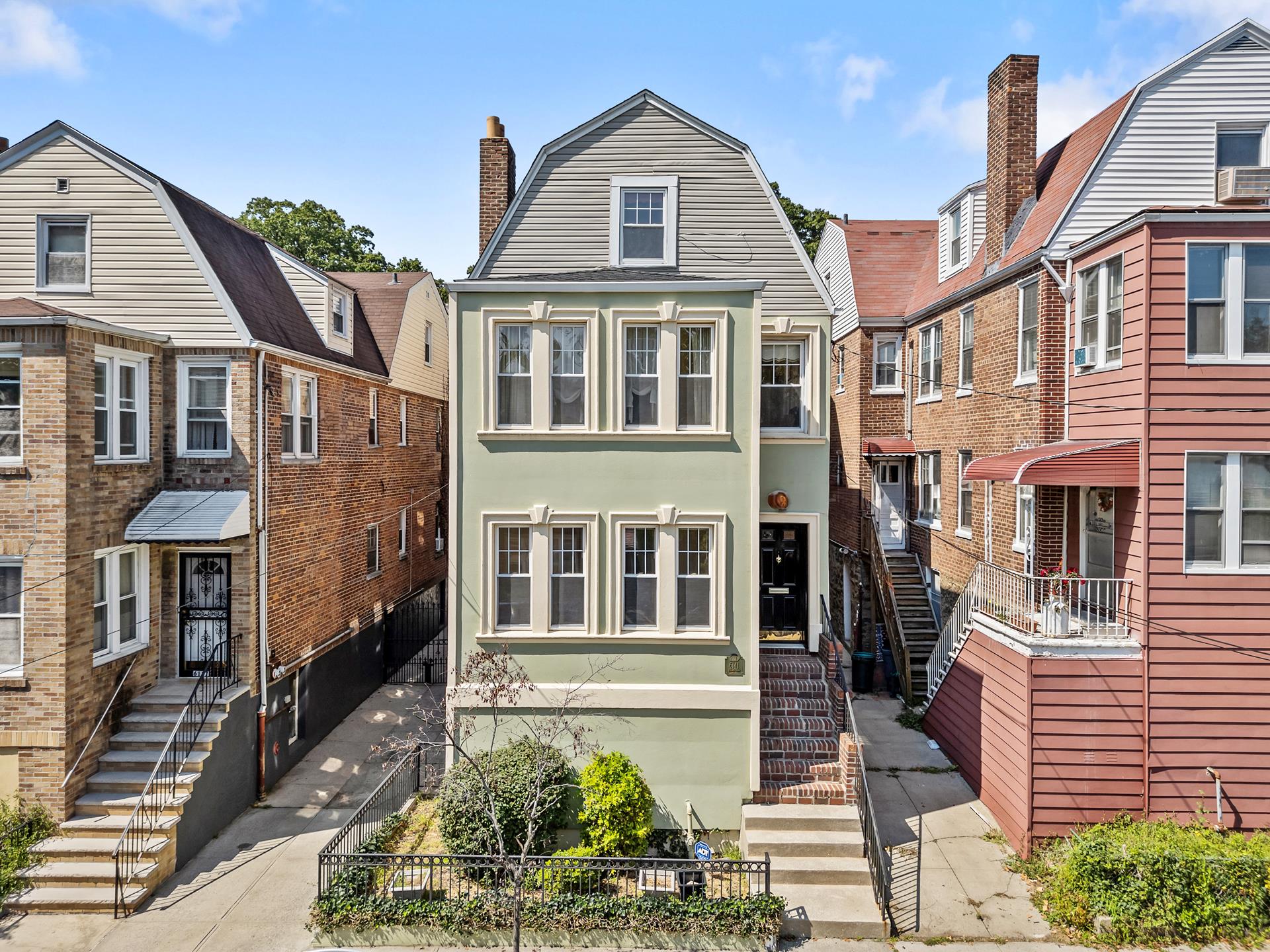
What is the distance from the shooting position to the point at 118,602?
12.6 meters

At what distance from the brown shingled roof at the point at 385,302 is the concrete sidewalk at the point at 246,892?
1157cm

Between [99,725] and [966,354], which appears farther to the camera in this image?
[966,354]

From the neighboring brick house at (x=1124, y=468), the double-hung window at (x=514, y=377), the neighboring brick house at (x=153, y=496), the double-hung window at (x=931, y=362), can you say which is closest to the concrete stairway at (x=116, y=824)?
the neighboring brick house at (x=153, y=496)

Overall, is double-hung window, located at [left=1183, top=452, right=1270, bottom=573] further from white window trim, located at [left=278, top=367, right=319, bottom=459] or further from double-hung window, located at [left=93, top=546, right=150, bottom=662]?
double-hung window, located at [left=93, top=546, right=150, bottom=662]

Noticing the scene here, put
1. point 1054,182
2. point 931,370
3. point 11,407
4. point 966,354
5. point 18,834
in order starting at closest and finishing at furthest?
point 18,834 → point 11,407 → point 1054,182 → point 966,354 → point 931,370

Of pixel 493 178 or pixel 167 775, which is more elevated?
pixel 493 178

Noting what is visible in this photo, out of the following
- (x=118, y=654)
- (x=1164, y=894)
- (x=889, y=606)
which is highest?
(x=118, y=654)

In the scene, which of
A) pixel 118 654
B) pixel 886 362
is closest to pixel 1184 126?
pixel 886 362

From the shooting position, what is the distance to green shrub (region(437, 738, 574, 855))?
1066 centimetres

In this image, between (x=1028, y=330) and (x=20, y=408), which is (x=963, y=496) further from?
(x=20, y=408)

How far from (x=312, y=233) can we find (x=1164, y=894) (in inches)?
1830

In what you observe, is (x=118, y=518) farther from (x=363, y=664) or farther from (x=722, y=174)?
(x=722, y=174)

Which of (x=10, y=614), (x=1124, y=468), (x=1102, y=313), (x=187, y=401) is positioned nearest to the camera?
(x=10, y=614)

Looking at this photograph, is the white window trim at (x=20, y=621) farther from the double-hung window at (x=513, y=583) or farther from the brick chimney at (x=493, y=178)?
the brick chimney at (x=493, y=178)
